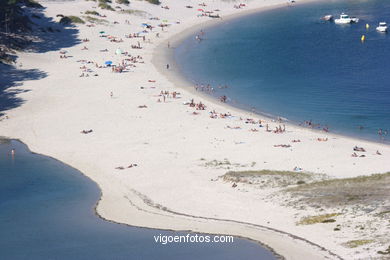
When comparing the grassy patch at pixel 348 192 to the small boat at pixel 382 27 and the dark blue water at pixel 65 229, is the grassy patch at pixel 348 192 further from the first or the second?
the small boat at pixel 382 27

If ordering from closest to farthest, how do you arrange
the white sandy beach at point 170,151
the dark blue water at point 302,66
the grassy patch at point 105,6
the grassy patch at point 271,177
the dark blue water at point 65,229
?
the dark blue water at point 65,229 < the white sandy beach at point 170,151 < the grassy patch at point 271,177 < the dark blue water at point 302,66 < the grassy patch at point 105,6

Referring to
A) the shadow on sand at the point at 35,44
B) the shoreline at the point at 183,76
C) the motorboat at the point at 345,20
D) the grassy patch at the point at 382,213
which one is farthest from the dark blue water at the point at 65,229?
the motorboat at the point at 345,20

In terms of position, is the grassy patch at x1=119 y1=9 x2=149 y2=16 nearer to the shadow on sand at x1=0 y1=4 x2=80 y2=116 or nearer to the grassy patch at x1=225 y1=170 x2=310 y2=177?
the shadow on sand at x1=0 y1=4 x2=80 y2=116

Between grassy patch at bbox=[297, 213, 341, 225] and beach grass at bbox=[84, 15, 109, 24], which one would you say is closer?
grassy patch at bbox=[297, 213, 341, 225]

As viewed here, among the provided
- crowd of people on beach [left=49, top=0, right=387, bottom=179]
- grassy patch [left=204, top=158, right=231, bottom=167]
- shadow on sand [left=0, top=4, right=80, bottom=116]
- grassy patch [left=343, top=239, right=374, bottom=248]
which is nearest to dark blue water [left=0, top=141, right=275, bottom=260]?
grassy patch [left=343, top=239, right=374, bottom=248]

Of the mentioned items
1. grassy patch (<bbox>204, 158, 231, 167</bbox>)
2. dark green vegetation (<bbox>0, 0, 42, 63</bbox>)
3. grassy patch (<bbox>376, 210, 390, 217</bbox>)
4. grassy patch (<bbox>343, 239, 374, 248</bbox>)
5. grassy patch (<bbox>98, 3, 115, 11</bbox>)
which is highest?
grassy patch (<bbox>98, 3, 115, 11</bbox>)

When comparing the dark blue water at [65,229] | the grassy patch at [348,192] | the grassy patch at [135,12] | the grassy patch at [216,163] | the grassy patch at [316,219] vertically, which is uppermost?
the grassy patch at [135,12]

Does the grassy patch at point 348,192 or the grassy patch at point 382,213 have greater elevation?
the grassy patch at point 348,192
